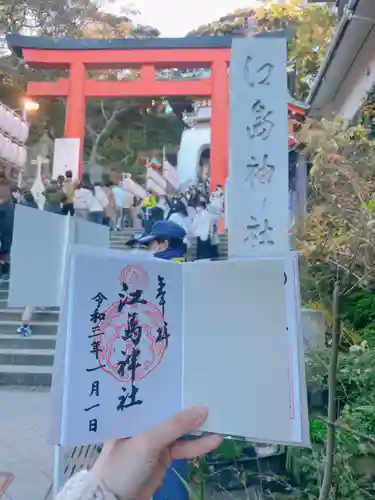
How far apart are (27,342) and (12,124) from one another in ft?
29.7

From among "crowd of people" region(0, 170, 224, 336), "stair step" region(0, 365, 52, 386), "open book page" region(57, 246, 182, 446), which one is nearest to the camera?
"open book page" region(57, 246, 182, 446)

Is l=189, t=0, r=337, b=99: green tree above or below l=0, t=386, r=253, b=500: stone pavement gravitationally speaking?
above

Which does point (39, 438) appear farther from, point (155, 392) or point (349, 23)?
point (349, 23)

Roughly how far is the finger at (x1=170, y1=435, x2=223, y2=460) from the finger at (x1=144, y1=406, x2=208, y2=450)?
0.22 feet

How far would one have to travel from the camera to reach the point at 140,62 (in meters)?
12.9

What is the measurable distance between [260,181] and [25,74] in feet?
61.7

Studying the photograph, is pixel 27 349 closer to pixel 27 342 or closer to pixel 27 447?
pixel 27 342

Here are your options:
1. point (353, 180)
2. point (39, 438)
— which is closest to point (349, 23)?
point (353, 180)

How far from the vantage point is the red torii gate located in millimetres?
12539

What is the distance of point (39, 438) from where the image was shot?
3.96 m

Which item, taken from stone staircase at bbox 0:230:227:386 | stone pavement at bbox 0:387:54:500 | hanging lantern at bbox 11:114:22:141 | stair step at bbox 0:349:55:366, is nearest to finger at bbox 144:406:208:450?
stone pavement at bbox 0:387:54:500

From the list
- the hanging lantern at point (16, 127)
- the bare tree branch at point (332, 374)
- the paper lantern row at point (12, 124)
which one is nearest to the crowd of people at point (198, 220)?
the paper lantern row at point (12, 124)

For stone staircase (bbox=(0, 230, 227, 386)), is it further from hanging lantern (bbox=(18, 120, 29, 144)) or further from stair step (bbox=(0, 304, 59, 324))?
hanging lantern (bbox=(18, 120, 29, 144))

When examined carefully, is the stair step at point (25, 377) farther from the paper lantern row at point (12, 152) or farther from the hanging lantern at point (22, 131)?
the hanging lantern at point (22, 131)
